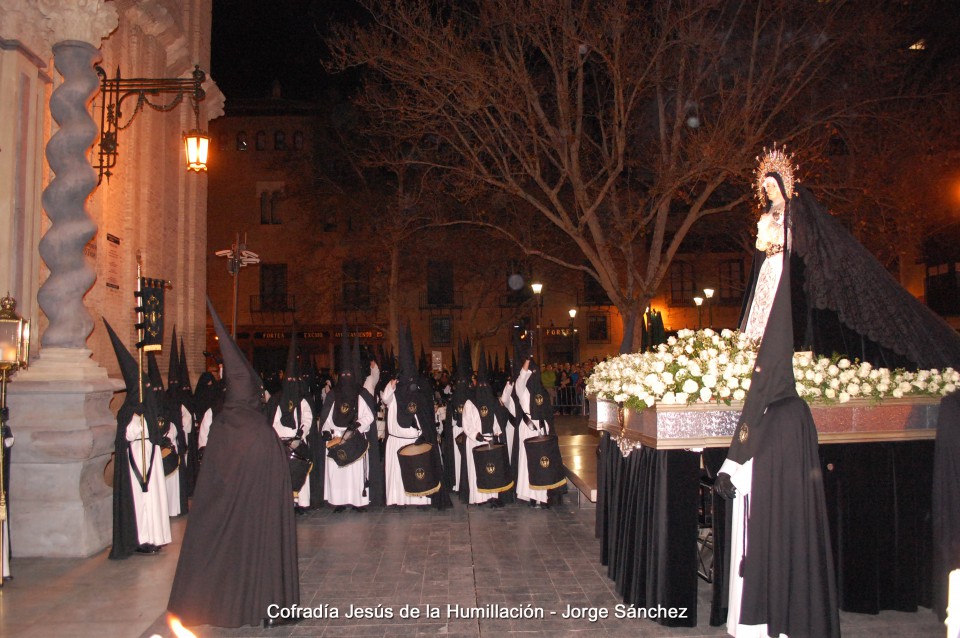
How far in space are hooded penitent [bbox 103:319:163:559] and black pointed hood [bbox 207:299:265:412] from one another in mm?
3003

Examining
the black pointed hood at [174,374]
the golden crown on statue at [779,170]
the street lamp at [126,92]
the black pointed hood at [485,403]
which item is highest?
the street lamp at [126,92]

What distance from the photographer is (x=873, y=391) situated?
5.64 meters

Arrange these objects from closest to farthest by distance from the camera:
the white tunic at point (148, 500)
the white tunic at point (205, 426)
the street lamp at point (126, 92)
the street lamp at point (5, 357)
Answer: the street lamp at point (5, 357), the white tunic at point (148, 500), the street lamp at point (126, 92), the white tunic at point (205, 426)

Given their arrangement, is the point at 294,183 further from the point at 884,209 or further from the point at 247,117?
the point at 884,209

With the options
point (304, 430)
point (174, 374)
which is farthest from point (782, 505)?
point (174, 374)

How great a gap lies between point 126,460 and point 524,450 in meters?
5.44

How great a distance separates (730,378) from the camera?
530cm

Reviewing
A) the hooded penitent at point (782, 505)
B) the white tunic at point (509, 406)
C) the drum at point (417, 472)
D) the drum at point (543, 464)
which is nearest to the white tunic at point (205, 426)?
the drum at point (417, 472)

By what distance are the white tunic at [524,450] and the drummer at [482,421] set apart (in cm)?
32

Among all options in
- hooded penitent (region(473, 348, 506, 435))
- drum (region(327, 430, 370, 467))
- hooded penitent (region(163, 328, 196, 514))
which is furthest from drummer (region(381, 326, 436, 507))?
hooded penitent (region(163, 328, 196, 514))

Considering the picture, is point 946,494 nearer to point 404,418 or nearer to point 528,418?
point 528,418

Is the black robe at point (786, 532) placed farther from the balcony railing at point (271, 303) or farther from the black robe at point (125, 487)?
the balcony railing at point (271, 303)

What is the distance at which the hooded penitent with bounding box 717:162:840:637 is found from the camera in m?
4.62

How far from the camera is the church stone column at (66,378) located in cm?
755
